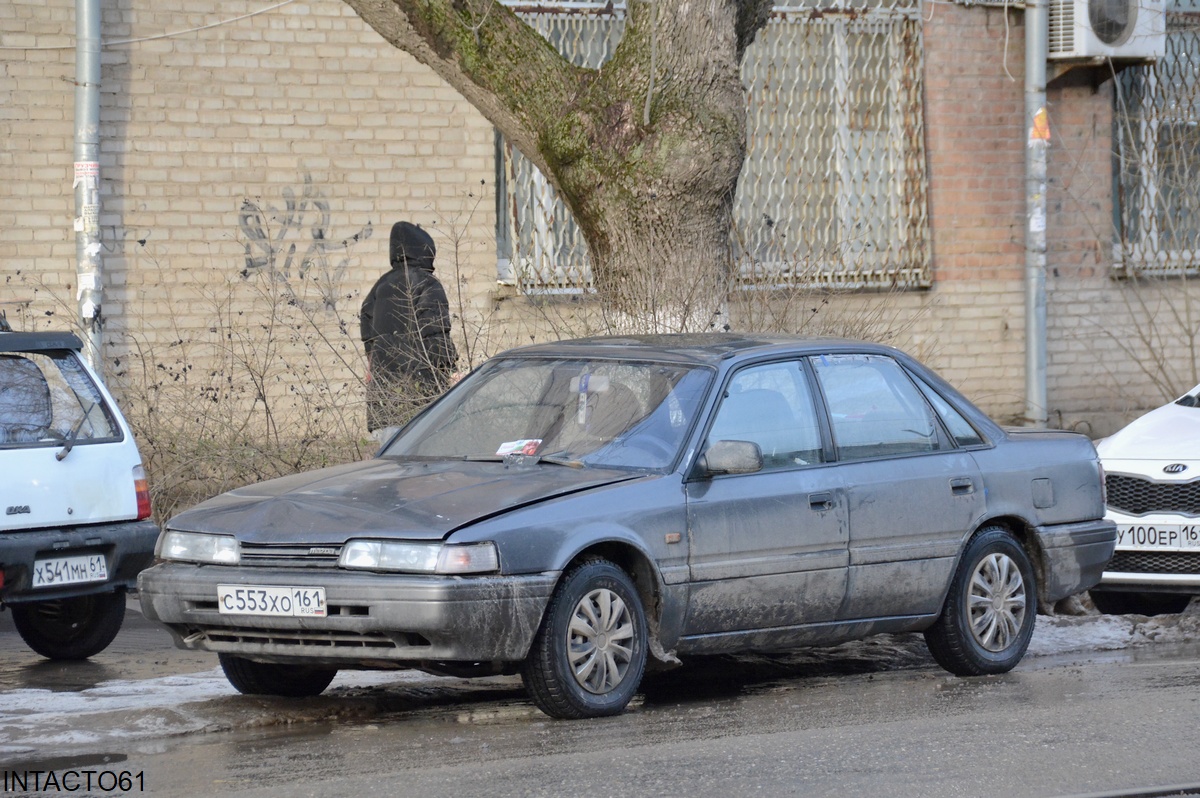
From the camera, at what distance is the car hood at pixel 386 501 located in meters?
6.07

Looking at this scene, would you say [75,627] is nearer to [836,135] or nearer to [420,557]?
[420,557]

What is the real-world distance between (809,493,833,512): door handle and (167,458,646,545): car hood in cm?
83

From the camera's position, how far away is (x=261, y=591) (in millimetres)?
6117

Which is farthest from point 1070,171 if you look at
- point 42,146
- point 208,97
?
point 42,146

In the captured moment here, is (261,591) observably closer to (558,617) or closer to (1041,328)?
(558,617)

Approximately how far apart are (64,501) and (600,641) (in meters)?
2.62

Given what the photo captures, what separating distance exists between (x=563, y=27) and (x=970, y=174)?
411 centimetres

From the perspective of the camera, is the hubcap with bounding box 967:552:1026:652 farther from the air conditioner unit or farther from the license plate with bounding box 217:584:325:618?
the air conditioner unit

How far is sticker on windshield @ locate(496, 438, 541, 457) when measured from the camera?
6.82m

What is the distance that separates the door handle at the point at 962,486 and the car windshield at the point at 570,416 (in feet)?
4.29

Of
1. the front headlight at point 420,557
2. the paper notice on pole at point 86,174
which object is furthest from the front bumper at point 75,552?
Answer: the paper notice on pole at point 86,174

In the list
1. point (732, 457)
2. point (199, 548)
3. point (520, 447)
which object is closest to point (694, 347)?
point (732, 457)

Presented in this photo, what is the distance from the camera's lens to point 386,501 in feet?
20.6

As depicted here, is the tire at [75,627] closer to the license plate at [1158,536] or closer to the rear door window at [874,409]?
the rear door window at [874,409]
